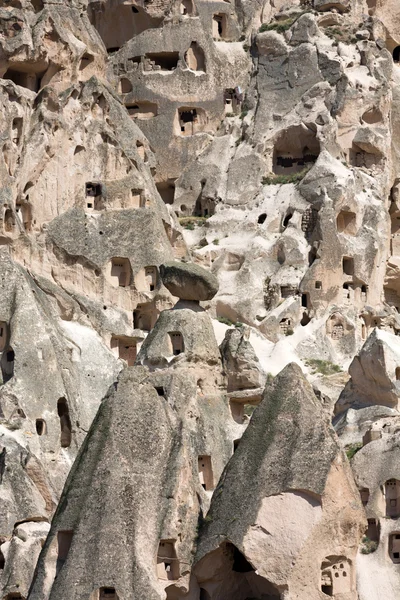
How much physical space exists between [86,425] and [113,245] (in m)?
10.1

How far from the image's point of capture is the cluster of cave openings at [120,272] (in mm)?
67562

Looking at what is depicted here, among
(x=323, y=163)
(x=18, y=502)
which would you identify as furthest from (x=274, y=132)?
(x=18, y=502)

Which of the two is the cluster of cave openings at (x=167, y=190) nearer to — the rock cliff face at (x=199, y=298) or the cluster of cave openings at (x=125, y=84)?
the rock cliff face at (x=199, y=298)

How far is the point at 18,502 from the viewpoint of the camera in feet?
161

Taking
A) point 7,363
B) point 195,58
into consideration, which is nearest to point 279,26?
point 195,58

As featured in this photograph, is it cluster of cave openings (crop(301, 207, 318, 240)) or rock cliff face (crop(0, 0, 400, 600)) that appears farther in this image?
cluster of cave openings (crop(301, 207, 318, 240))

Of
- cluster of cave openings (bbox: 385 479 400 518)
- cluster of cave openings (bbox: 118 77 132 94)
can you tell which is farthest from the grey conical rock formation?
cluster of cave openings (bbox: 118 77 132 94)

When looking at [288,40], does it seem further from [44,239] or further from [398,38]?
[44,239]

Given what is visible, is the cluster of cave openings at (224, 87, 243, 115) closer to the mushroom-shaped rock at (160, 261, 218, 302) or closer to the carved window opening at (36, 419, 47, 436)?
the carved window opening at (36, 419, 47, 436)

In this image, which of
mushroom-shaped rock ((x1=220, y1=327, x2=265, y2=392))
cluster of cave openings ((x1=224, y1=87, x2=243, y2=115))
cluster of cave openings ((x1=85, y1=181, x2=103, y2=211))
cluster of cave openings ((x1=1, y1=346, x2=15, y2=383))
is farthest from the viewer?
cluster of cave openings ((x1=224, y1=87, x2=243, y2=115))

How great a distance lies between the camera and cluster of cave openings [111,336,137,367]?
→ 65.4 meters

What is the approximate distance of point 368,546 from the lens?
150ft

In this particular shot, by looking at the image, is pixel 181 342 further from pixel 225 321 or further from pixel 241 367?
pixel 225 321

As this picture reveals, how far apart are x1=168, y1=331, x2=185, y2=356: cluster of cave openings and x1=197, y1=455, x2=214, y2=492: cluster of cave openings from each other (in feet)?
13.4
